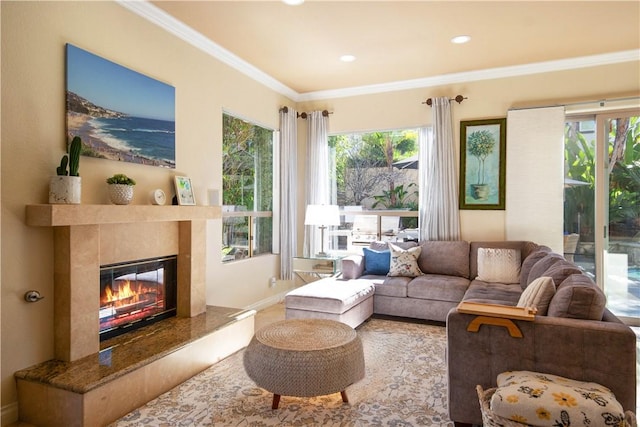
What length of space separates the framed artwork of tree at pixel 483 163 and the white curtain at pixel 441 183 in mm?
128

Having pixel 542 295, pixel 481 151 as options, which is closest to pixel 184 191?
pixel 542 295

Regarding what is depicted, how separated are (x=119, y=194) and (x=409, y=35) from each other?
2778mm

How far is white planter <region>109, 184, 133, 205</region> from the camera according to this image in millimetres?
2768

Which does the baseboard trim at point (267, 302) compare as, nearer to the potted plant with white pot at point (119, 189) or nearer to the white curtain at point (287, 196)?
the white curtain at point (287, 196)

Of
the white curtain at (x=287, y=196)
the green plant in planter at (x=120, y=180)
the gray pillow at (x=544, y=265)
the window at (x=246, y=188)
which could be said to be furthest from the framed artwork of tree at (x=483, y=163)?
the green plant in planter at (x=120, y=180)

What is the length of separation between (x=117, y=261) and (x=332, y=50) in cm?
273

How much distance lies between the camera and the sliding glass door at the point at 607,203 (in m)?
4.21

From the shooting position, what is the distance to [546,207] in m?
4.36

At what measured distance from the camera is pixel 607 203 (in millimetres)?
4293

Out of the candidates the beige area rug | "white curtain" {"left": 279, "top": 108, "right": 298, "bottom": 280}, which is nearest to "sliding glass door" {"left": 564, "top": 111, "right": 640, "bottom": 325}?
the beige area rug

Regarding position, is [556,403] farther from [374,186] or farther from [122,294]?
[374,186]

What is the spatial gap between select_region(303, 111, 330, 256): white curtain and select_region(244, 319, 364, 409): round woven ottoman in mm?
2848

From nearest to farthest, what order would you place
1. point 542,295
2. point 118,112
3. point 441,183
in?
point 542,295
point 118,112
point 441,183

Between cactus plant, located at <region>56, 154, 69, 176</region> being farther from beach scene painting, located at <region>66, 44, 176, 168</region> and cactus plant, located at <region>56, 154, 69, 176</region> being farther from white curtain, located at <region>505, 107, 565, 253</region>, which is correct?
white curtain, located at <region>505, 107, 565, 253</region>
